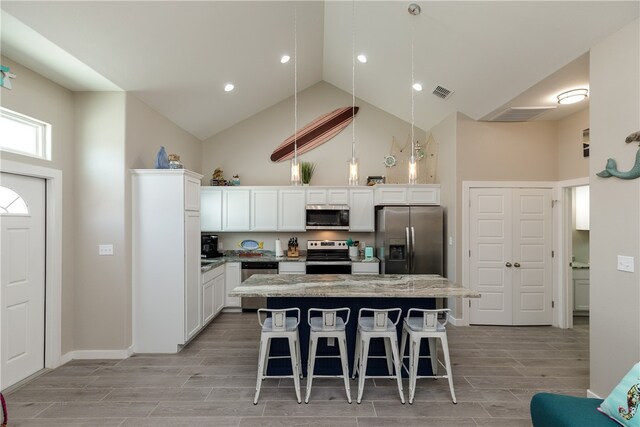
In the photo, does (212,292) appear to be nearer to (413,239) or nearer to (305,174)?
(305,174)

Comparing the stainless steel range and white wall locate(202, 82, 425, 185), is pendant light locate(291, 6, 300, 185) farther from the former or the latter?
the stainless steel range

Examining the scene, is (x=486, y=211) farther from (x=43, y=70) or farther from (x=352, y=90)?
(x=43, y=70)

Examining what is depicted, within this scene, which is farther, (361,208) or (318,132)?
(318,132)

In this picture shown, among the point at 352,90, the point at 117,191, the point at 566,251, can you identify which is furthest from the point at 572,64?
the point at 117,191

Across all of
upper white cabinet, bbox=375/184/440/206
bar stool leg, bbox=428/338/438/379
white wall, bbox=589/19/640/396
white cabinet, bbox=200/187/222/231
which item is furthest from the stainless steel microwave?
white wall, bbox=589/19/640/396

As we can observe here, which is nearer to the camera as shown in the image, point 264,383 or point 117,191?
point 264,383

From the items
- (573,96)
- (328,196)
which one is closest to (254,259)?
(328,196)

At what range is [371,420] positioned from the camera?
254 centimetres

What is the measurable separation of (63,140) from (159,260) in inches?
63.0

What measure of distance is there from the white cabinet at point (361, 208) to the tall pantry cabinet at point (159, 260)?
110 inches

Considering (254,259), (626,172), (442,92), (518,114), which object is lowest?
(254,259)

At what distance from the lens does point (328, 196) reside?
567cm

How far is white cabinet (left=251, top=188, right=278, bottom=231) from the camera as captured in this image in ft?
18.8

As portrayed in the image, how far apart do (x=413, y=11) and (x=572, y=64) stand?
156 centimetres
